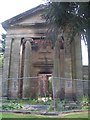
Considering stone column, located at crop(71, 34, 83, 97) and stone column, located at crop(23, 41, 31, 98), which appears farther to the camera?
stone column, located at crop(23, 41, 31, 98)

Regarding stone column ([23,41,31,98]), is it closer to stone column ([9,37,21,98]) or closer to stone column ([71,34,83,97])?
stone column ([9,37,21,98])

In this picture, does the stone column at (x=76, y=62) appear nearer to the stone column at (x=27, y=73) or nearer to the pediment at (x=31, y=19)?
the stone column at (x=27, y=73)

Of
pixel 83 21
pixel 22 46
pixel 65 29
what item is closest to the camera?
pixel 83 21

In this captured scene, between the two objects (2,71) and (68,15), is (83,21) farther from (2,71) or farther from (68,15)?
(2,71)

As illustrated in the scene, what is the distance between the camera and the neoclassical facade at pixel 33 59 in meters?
23.1

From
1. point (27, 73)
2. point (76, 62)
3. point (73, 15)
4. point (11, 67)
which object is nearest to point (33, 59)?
point (27, 73)

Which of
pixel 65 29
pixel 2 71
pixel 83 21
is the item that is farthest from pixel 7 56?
pixel 83 21

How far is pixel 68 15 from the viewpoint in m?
11.6

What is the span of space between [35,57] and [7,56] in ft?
9.57

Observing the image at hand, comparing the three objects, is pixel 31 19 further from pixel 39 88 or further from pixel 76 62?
pixel 39 88

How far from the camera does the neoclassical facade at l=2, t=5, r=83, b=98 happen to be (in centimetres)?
2308

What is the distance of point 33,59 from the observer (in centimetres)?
2609

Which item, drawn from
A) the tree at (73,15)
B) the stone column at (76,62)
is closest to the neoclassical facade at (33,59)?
the stone column at (76,62)

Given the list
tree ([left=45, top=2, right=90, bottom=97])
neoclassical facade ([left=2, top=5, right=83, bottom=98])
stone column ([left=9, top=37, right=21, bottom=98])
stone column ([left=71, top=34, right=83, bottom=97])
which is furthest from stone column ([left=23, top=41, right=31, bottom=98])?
tree ([left=45, top=2, right=90, bottom=97])
